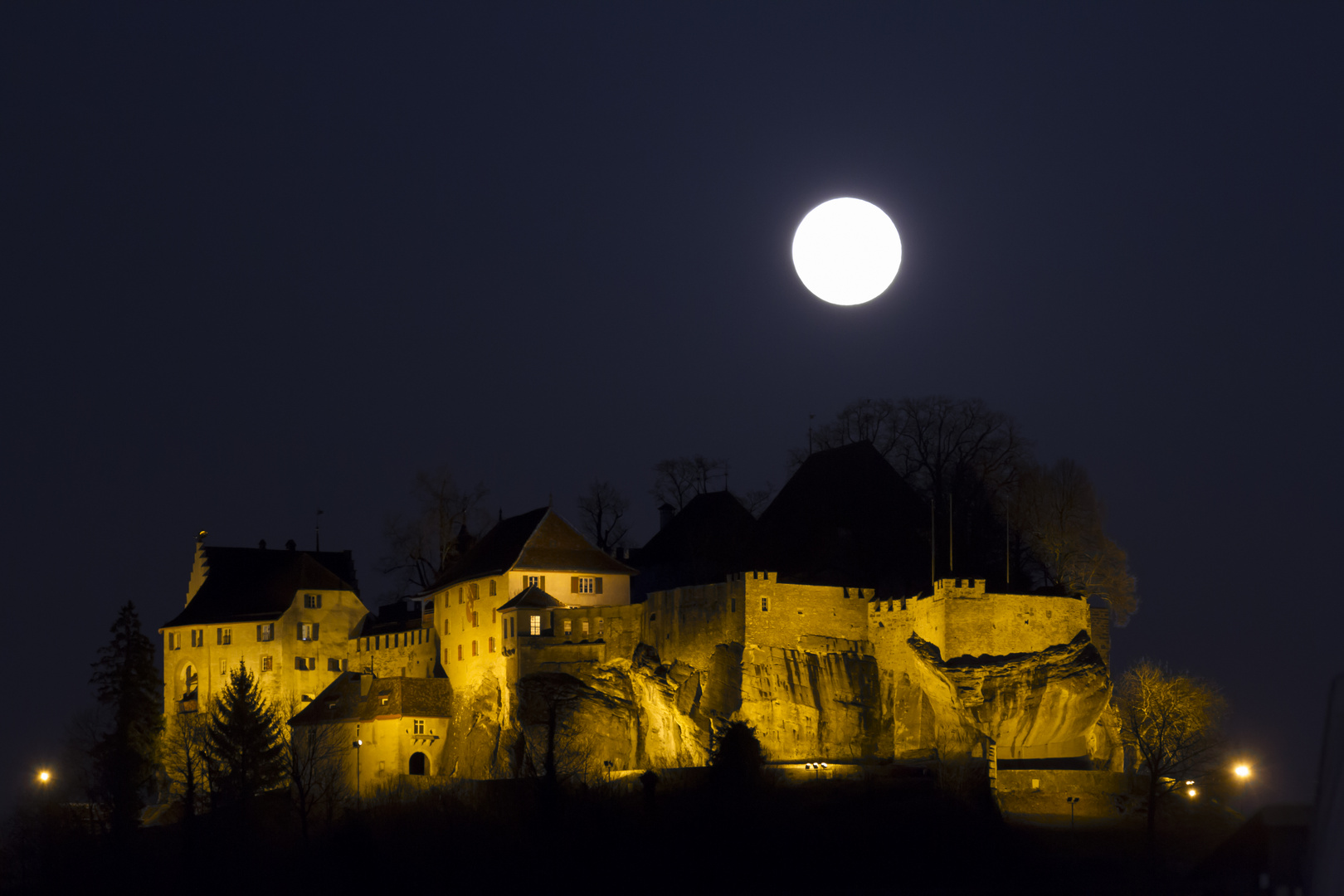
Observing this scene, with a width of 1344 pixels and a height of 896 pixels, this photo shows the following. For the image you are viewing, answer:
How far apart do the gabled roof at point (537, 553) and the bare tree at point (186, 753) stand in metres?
11.9

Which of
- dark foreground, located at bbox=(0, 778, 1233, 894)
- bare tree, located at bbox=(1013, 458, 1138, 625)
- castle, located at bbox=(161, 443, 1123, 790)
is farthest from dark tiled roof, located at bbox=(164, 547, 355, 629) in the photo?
bare tree, located at bbox=(1013, 458, 1138, 625)

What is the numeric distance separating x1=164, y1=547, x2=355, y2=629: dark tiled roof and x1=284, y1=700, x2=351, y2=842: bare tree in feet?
27.5

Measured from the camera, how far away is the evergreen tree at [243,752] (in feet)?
215

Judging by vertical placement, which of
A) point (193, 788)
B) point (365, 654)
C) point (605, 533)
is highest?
point (605, 533)

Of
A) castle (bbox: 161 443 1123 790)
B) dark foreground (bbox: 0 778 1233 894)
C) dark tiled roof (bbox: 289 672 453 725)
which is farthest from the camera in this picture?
dark tiled roof (bbox: 289 672 453 725)

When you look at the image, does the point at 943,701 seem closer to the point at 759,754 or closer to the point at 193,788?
the point at 759,754

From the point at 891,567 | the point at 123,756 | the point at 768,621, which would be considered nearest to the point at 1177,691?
the point at 891,567

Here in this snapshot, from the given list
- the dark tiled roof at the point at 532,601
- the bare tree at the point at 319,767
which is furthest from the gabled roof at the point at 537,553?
the bare tree at the point at 319,767

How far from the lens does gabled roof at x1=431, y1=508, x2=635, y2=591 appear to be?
65938 mm

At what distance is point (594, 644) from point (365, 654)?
1474 cm

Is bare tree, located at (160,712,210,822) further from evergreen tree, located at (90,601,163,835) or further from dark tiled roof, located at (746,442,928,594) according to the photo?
dark tiled roof, located at (746,442,928,594)

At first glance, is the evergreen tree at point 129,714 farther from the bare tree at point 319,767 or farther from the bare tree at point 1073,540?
the bare tree at point 1073,540

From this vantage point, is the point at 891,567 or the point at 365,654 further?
the point at 365,654

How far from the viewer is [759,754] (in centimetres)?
5447
